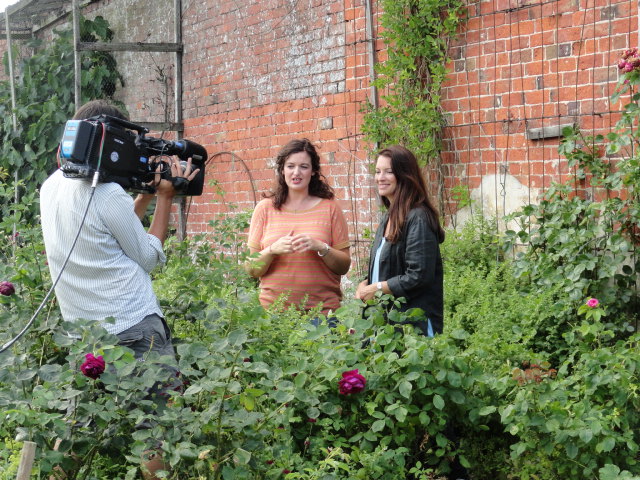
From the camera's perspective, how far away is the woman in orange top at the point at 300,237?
13.5ft

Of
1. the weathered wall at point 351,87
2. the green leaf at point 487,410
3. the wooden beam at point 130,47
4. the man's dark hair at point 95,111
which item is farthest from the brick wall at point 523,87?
the wooden beam at point 130,47

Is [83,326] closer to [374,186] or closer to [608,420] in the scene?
[608,420]

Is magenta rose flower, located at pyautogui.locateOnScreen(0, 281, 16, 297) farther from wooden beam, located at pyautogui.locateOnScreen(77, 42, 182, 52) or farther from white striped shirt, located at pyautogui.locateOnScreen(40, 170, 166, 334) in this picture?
wooden beam, located at pyautogui.locateOnScreen(77, 42, 182, 52)

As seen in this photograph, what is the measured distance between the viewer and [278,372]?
2549mm

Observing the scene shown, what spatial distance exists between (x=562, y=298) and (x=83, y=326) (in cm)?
292

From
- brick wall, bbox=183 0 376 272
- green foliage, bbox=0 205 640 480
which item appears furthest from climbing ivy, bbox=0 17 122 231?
green foliage, bbox=0 205 640 480

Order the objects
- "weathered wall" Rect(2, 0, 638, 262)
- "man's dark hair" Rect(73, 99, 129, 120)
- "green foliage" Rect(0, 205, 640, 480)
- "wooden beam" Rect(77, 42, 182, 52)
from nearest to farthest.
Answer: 1. "green foliage" Rect(0, 205, 640, 480)
2. "man's dark hair" Rect(73, 99, 129, 120)
3. "weathered wall" Rect(2, 0, 638, 262)
4. "wooden beam" Rect(77, 42, 182, 52)

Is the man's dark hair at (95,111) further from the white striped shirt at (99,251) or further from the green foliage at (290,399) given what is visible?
the green foliage at (290,399)

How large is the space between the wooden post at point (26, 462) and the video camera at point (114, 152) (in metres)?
0.98

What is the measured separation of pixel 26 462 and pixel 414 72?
13.9 feet

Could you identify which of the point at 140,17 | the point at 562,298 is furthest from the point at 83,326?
the point at 140,17

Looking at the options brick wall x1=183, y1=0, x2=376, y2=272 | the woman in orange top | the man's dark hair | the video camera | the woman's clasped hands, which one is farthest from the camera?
brick wall x1=183, y1=0, x2=376, y2=272

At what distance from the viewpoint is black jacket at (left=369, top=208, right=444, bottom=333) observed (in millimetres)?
3754

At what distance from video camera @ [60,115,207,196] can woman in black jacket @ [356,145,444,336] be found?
3.45 ft
